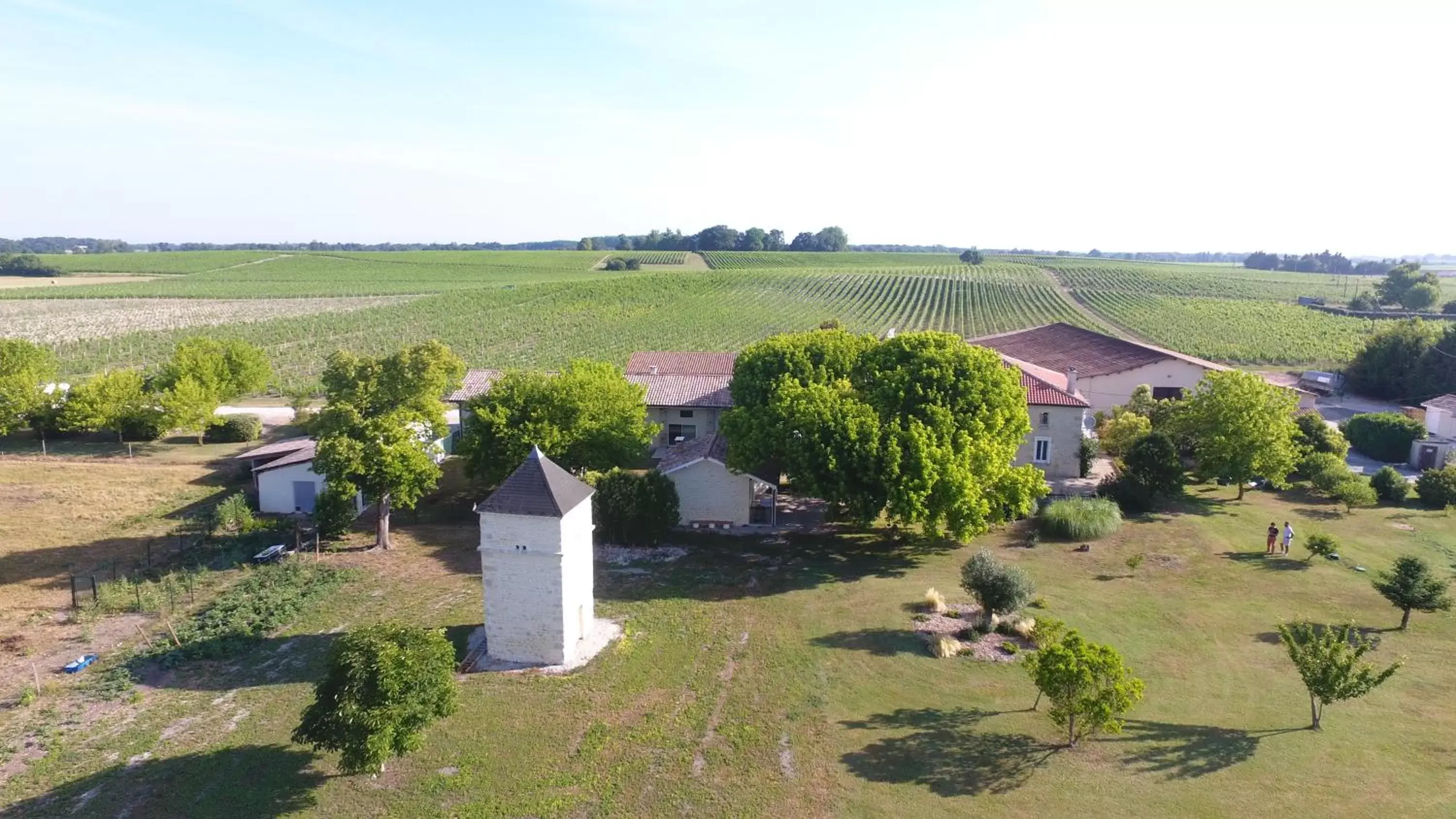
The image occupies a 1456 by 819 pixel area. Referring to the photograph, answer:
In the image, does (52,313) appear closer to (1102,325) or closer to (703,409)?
(703,409)

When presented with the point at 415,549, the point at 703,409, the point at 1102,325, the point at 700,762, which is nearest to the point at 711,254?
the point at 1102,325

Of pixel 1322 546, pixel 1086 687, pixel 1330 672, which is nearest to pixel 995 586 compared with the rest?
pixel 1086 687

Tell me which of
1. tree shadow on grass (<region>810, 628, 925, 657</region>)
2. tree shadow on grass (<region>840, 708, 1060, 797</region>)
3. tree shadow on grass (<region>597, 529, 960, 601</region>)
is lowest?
tree shadow on grass (<region>840, 708, 1060, 797</region>)

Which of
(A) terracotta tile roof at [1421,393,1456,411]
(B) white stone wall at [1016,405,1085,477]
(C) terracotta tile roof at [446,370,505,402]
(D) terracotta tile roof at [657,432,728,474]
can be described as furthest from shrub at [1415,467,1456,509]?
(C) terracotta tile roof at [446,370,505,402]

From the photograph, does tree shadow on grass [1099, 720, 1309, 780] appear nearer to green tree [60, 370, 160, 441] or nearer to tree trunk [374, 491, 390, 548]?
tree trunk [374, 491, 390, 548]

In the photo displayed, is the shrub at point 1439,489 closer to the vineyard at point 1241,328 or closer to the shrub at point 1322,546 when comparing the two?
the shrub at point 1322,546
